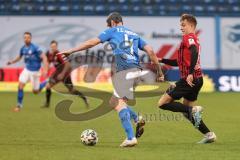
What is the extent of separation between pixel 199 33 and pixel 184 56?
1673cm

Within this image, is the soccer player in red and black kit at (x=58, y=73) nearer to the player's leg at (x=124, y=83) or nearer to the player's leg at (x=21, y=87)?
the player's leg at (x=21, y=87)

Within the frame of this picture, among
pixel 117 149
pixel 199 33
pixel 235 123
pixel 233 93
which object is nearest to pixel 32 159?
pixel 117 149

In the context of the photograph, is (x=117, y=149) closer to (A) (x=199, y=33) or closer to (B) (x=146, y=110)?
(B) (x=146, y=110)

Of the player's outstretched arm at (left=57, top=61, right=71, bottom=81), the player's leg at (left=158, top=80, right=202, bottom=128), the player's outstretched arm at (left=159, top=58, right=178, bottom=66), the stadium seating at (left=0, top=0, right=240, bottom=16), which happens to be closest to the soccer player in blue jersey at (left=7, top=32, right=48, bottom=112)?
the player's outstretched arm at (left=57, top=61, right=71, bottom=81)

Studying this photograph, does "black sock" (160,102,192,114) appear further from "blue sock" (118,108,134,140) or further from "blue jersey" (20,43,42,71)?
"blue jersey" (20,43,42,71)

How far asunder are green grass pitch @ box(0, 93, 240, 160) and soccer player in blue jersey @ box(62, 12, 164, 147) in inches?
24.1

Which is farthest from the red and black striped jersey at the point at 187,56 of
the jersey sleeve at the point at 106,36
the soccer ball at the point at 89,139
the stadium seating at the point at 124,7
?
the stadium seating at the point at 124,7

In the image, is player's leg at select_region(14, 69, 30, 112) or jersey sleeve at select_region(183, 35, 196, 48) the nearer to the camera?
jersey sleeve at select_region(183, 35, 196, 48)

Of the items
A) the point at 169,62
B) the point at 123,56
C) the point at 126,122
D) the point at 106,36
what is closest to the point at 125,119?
the point at 126,122

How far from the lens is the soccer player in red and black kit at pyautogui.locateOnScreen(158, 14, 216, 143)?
35.0ft

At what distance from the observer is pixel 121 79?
35.7ft

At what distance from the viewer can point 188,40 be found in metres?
10.7

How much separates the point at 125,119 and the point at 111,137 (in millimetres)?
1614

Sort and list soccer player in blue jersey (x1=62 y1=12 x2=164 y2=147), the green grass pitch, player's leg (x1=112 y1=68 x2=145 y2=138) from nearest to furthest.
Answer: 1. the green grass pitch
2. soccer player in blue jersey (x1=62 y1=12 x2=164 y2=147)
3. player's leg (x1=112 y1=68 x2=145 y2=138)
